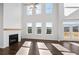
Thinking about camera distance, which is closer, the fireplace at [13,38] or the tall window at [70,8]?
the tall window at [70,8]

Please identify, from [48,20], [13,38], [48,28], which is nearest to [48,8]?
[48,20]

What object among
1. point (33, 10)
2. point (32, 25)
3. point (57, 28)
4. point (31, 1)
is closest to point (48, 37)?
point (57, 28)

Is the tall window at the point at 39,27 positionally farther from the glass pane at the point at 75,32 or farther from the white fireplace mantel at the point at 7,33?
the glass pane at the point at 75,32

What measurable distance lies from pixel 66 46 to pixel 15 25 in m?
1.10

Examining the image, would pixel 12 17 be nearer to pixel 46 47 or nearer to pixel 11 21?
pixel 11 21

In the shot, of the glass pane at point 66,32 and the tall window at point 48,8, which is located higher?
the tall window at point 48,8

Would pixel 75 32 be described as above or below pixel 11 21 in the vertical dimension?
below

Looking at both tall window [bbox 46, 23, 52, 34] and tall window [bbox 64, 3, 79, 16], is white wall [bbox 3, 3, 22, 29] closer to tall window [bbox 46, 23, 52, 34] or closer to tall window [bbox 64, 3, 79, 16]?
tall window [bbox 46, 23, 52, 34]

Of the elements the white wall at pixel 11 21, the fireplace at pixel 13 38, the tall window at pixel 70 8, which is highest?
the tall window at pixel 70 8

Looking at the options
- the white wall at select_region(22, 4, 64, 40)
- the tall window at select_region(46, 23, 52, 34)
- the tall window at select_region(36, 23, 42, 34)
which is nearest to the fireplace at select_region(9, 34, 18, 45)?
the white wall at select_region(22, 4, 64, 40)

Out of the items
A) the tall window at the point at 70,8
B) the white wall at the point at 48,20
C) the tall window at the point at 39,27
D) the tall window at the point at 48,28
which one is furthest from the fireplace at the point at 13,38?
the tall window at the point at 70,8

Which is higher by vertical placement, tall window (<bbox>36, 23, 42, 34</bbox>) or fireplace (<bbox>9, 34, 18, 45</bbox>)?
tall window (<bbox>36, 23, 42, 34</bbox>)

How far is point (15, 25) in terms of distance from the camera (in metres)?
2.38

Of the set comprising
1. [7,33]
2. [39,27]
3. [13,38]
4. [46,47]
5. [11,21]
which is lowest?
[46,47]
